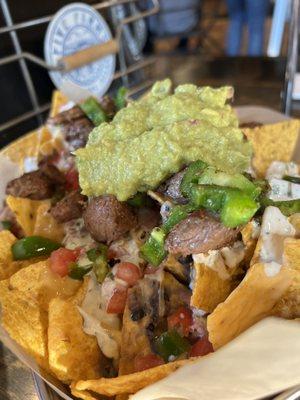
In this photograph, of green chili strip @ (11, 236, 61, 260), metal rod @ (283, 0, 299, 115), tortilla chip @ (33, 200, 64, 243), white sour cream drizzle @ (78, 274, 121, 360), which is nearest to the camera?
white sour cream drizzle @ (78, 274, 121, 360)

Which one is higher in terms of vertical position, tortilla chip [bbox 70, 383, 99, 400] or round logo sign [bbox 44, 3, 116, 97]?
round logo sign [bbox 44, 3, 116, 97]

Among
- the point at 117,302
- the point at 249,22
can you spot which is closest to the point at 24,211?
the point at 117,302

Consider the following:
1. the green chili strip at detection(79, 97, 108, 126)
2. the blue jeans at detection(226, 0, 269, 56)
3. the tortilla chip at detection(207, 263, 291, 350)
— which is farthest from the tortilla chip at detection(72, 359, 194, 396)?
the blue jeans at detection(226, 0, 269, 56)

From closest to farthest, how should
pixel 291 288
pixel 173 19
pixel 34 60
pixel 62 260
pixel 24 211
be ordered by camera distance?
pixel 291 288 → pixel 62 260 → pixel 24 211 → pixel 34 60 → pixel 173 19

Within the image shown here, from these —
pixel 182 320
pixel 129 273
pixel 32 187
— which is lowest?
pixel 182 320

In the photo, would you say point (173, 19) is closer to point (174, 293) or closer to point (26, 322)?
point (174, 293)

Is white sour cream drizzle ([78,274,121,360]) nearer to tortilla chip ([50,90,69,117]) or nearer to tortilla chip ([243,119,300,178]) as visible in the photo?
tortilla chip ([243,119,300,178])

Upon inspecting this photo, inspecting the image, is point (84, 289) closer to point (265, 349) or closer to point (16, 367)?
point (16, 367)

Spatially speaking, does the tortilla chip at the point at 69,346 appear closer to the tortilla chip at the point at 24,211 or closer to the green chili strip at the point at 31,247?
the green chili strip at the point at 31,247

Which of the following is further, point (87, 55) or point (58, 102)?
point (87, 55)
